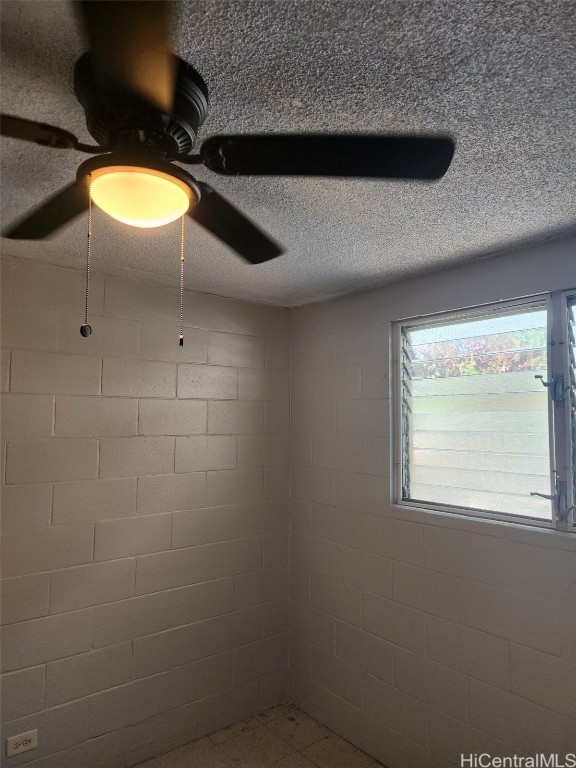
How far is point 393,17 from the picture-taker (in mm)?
950

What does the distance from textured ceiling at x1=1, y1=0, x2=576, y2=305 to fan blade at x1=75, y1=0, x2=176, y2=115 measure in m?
0.05

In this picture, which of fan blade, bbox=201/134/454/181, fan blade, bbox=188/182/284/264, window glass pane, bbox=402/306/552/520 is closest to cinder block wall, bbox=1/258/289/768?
window glass pane, bbox=402/306/552/520

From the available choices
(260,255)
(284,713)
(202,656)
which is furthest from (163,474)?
(284,713)

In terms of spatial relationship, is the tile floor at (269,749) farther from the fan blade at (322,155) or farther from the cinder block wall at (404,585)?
the fan blade at (322,155)

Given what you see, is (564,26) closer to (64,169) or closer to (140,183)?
(140,183)

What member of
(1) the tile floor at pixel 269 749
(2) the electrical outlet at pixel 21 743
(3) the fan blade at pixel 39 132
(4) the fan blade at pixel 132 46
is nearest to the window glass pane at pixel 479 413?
(1) the tile floor at pixel 269 749

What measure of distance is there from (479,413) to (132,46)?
82.6 inches

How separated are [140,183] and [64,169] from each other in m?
0.65

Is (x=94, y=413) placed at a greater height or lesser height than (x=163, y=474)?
greater

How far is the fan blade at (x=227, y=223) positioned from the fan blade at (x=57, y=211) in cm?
32

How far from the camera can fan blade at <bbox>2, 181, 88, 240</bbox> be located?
1.40 m

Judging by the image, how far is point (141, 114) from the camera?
1035mm

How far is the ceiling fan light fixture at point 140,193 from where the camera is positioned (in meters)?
1.04

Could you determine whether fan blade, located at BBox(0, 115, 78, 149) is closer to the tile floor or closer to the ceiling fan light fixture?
the ceiling fan light fixture
